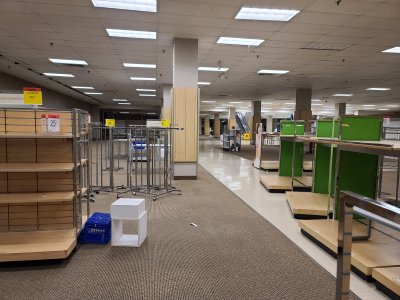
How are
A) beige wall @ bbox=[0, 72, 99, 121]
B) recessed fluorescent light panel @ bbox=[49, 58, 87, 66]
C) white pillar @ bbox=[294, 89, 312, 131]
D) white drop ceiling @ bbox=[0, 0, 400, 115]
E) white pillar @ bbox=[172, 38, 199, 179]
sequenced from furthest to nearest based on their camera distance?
white pillar @ bbox=[294, 89, 312, 131] < beige wall @ bbox=[0, 72, 99, 121] < recessed fluorescent light panel @ bbox=[49, 58, 87, 66] < white pillar @ bbox=[172, 38, 199, 179] < white drop ceiling @ bbox=[0, 0, 400, 115]

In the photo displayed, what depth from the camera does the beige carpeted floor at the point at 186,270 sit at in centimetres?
237

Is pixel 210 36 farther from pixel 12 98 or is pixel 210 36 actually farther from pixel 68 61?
pixel 68 61

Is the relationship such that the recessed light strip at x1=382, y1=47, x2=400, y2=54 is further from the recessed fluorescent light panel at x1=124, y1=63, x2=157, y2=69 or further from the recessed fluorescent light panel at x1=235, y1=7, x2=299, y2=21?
the recessed fluorescent light panel at x1=124, y1=63, x2=157, y2=69

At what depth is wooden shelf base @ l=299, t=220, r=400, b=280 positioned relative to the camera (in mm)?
2631

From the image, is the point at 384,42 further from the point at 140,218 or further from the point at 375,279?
the point at 140,218

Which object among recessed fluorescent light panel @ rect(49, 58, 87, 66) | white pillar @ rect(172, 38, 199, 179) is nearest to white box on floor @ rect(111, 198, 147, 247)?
white pillar @ rect(172, 38, 199, 179)

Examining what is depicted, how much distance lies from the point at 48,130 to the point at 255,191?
4.37 m

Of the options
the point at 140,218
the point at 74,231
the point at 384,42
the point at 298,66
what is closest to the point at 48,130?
the point at 74,231

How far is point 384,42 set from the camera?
7.00 metres

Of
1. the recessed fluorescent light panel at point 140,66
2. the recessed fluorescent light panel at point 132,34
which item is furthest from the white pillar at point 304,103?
→ the recessed fluorescent light panel at point 132,34

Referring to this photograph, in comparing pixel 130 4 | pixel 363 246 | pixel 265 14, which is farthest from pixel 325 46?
Result: pixel 363 246

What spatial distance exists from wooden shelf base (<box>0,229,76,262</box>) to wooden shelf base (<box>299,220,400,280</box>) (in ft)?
8.82

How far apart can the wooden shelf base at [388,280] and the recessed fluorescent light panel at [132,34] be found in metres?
6.09

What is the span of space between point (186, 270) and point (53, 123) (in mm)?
1985
